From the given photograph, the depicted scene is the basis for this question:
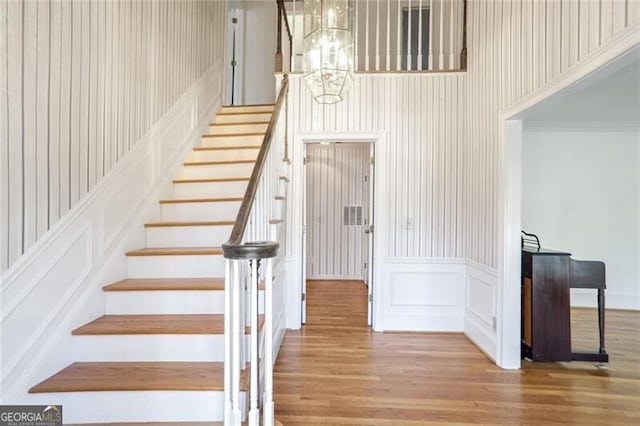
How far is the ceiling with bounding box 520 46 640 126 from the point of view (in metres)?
1.78

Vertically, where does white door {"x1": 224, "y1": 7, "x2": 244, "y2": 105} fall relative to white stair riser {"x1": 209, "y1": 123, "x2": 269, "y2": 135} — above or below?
above

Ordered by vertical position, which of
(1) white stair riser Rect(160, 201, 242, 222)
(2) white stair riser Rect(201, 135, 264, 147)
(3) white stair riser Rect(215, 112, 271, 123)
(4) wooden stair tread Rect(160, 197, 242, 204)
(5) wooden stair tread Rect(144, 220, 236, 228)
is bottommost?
(5) wooden stair tread Rect(144, 220, 236, 228)

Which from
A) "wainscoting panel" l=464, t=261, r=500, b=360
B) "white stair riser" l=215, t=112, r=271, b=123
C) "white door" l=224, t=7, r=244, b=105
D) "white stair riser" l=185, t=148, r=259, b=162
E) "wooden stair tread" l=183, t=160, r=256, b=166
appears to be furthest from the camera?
"white door" l=224, t=7, r=244, b=105

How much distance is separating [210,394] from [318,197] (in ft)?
16.9

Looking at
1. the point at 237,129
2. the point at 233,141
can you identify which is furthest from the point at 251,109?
the point at 233,141

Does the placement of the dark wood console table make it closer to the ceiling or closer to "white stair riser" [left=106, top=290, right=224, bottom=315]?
the ceiling

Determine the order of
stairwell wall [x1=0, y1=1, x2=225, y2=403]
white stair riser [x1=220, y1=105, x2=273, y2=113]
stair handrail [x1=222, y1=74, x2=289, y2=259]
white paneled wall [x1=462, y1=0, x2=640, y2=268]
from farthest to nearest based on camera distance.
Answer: white stair riser [x1=220, y1=105, x2=273, y2=113]
white paneled wall [x1=462, y1=0, x2=640, y2=268]
stairwell wall [x1=0, y1=1, x2=225, y2=403]
stair handrail [x1=222, y1=74, x2=289, y2=259]

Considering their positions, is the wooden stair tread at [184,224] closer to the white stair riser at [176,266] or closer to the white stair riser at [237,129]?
the white stair riser at [176,266]

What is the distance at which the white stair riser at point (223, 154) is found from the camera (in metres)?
3.54

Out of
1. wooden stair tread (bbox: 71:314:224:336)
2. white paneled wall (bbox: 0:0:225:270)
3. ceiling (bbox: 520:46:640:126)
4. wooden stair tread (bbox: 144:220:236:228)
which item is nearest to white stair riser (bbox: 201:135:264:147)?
white paneled wall (bbox: 0:0:225:270)

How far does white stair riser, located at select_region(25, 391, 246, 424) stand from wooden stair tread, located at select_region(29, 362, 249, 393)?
0.08 ft

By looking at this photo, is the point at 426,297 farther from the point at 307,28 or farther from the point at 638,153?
the point at 638,153

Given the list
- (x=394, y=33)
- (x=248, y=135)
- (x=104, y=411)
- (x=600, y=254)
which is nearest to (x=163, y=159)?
(x=248, y=135)

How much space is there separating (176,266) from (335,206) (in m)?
4.43
